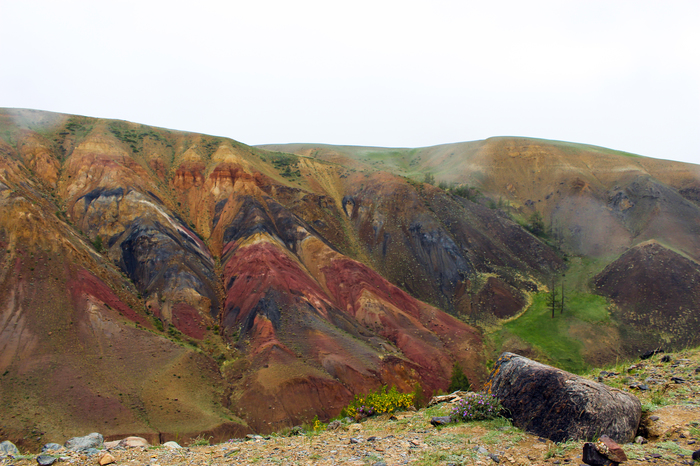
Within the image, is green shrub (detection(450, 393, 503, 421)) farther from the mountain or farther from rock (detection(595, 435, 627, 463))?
the mountain

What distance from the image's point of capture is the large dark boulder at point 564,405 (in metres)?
7.16

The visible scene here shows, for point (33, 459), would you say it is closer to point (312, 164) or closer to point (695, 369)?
point (695, 369)

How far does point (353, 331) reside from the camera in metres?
38.8

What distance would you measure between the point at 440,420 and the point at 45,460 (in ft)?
26.7

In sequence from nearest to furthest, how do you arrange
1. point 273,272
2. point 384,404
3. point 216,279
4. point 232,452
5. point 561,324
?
point 232,452 < point 384,404 < point 273,272 < point 216,279 < point 561,324

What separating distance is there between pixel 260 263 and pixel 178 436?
68.4 feet

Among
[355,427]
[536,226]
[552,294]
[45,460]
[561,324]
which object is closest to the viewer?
[45,460]

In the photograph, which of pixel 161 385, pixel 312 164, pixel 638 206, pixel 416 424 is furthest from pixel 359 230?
pixel 416 424

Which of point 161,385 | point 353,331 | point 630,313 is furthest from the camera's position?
point 630,313

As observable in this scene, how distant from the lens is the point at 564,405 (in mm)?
7695

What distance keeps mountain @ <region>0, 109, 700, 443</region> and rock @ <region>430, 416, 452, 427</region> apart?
2012 centimetres

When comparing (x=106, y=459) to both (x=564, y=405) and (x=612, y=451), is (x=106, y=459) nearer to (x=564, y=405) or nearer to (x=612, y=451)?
(x=612, y=451)

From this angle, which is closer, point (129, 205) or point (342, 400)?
point (342, 400)

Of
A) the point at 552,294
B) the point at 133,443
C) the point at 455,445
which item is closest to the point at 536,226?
the point at 552,294
